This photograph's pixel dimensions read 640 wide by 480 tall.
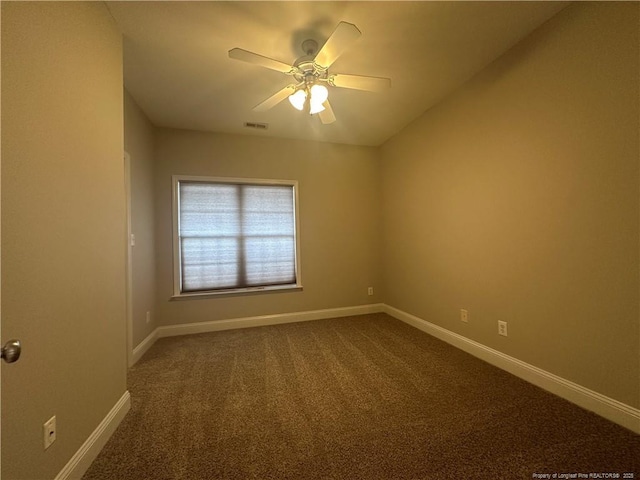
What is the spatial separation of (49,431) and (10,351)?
28.8 inches

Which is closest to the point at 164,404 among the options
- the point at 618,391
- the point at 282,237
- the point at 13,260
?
the point at 13,260

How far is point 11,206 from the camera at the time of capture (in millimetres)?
951

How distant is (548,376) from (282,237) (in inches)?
123

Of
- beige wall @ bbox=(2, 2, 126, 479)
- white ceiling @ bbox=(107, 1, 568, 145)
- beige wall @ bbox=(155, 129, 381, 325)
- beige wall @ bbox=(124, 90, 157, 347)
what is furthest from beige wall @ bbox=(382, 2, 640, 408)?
beige wall @ bbox=(124, 90, 157, 347)

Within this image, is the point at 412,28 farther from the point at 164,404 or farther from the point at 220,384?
the point at 164,404

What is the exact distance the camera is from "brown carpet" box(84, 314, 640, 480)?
1.30m

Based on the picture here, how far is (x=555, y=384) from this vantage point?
1.85 m

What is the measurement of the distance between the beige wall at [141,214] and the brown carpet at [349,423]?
0.54 metres

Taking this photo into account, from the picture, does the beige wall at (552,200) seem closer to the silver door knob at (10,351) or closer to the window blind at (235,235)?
the window blind at (235,235)

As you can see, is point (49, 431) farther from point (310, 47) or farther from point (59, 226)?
point (310, 47)

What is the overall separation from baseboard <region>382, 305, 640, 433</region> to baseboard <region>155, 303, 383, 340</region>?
4.22 ft

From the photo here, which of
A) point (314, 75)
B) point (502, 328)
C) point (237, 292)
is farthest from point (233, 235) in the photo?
point (502, 328)

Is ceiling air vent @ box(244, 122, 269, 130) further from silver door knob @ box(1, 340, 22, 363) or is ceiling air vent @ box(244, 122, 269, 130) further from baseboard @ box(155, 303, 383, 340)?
silver door knob @ box(1, 340, 22, 363)

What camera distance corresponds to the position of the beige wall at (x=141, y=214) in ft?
8.34
